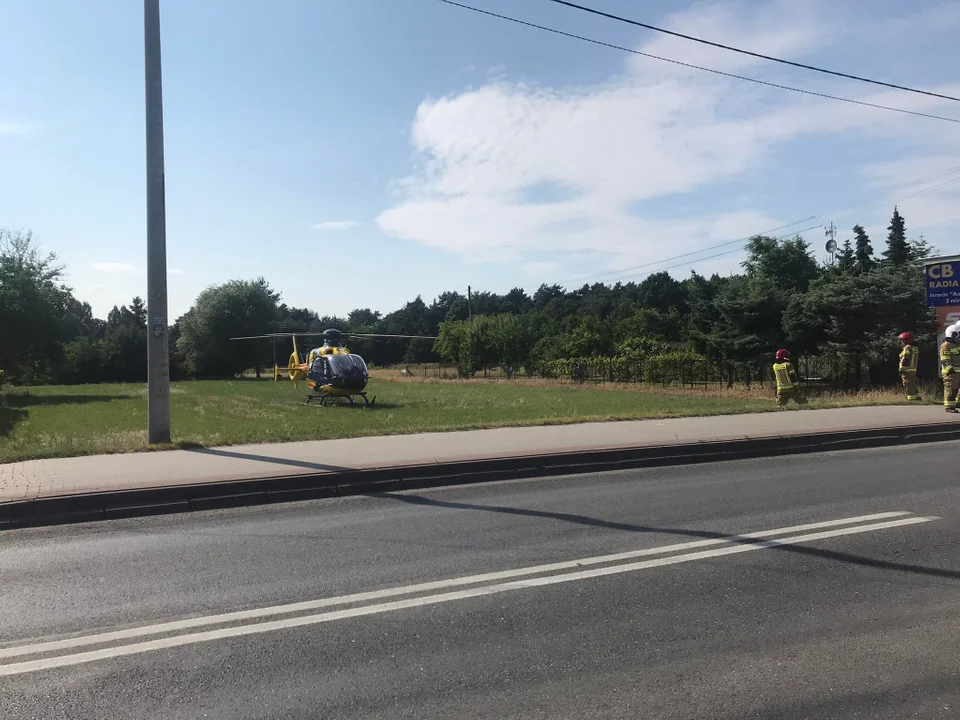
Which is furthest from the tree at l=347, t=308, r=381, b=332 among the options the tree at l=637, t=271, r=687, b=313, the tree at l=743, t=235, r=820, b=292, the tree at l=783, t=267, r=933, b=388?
the tree at l=783, t=267, r=933, b=388

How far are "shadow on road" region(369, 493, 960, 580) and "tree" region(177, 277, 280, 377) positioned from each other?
7726cm

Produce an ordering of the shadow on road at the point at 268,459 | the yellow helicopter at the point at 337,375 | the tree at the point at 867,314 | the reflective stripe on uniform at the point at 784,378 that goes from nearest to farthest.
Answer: the shadow on road at the point at 268,459 → the reflective stripe on uniform at the point at 784,378 → the tree at the point at 867,314 → the yellow helicopter at the point at 337,375

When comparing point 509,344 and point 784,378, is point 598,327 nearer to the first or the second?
point 509,344

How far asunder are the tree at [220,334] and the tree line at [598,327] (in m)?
0.12

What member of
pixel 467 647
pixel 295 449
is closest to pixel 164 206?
pixel 295 449

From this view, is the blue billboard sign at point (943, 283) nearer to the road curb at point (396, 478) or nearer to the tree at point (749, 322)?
the road curb at point (396, 478)

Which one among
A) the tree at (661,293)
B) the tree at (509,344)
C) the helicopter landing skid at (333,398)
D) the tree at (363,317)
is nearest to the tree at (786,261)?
the tree at (509,344)

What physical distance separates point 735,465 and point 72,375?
7593cm

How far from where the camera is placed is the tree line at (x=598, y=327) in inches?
1024

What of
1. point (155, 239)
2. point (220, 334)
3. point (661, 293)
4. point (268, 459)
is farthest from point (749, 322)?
point (661, 293)

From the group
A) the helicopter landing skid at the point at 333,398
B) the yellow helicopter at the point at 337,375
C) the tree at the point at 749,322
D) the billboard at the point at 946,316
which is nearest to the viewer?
the billboard at the point at 946,316

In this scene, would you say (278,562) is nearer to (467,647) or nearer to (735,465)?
(467,647)

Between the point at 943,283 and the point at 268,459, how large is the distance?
17.2 metres

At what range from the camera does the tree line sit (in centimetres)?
2600
